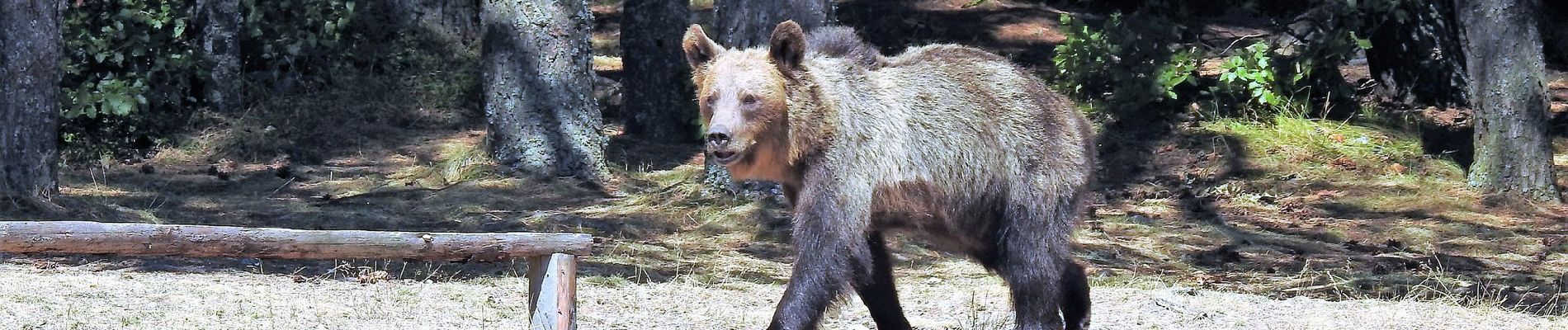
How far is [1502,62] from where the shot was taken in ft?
38.9

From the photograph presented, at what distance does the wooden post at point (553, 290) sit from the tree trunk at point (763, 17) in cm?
448

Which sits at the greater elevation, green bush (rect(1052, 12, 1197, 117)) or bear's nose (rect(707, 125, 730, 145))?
bear's nose (rect(707, 125, 730, 145))

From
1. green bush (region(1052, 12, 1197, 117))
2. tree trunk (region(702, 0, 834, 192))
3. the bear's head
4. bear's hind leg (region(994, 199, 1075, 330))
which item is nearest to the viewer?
the bear's head

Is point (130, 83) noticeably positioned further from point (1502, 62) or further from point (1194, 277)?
point (1502, 62)

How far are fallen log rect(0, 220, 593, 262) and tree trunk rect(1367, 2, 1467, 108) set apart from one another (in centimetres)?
1019

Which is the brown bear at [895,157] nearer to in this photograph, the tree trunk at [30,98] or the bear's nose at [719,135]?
the bear's nose at [719,135]

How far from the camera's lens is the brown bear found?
596 cm

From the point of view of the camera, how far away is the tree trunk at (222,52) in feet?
47.0

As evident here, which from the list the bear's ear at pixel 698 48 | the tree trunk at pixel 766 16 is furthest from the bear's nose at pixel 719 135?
the tree trunk at pixel 766 16

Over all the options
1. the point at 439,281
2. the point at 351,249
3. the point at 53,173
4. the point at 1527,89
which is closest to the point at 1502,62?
the point at 1527,89

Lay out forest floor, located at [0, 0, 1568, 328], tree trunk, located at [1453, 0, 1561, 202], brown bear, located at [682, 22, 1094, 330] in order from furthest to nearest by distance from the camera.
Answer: tree trunk, located at [1453, 0, 1561, 202], forest floor, located at [0, 0, 1568, 328], brown bear, located at [682, 22, 1094, 330]

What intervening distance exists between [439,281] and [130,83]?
6.75 m

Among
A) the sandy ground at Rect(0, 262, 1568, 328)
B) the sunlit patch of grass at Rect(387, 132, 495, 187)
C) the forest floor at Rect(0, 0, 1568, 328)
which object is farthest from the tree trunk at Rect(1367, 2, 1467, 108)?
the sunlit patch of grass at Rect(387, 132, 495, 187)

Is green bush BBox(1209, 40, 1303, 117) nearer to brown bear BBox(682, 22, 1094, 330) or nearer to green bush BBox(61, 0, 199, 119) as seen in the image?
brown bear BBox(682, 22, 1094, 330)
